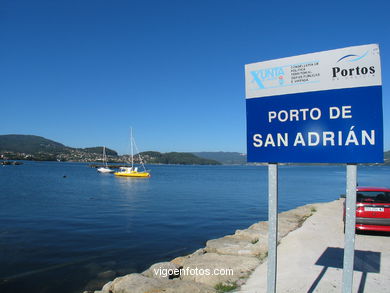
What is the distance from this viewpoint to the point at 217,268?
697 centimetres

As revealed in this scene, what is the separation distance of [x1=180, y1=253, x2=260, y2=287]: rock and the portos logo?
14.7ft

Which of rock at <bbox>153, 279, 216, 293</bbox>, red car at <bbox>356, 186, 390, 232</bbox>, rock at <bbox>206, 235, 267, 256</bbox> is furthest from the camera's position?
red car at <bbox>356, 186, 390, 232</bbox>

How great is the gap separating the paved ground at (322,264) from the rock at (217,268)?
318 mm

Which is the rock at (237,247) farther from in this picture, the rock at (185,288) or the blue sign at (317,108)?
the blue sign at (317,108)

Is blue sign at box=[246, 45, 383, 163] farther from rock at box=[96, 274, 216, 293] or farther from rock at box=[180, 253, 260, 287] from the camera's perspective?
rock at box=[180, 253, 260, 287]

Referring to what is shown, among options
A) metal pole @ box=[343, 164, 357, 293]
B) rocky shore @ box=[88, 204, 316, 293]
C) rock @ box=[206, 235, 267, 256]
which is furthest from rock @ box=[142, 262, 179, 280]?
metal pole @ box=[343, 164, 357, 293]

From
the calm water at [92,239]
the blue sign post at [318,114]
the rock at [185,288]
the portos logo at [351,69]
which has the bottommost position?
the calm water at [92,239]

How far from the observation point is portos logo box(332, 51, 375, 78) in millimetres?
3633

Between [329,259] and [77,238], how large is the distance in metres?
11.2

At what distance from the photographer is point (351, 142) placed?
3703 millimetres

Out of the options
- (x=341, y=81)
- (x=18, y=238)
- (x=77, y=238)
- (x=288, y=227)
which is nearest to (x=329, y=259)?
(x=288, y=227)

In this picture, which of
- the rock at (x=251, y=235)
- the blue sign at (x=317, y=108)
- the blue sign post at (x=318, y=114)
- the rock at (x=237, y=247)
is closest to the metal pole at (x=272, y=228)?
the blue sign post at (x=318, y=114)

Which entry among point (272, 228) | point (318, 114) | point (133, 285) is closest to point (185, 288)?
point (133, 285)

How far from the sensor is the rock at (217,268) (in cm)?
633
